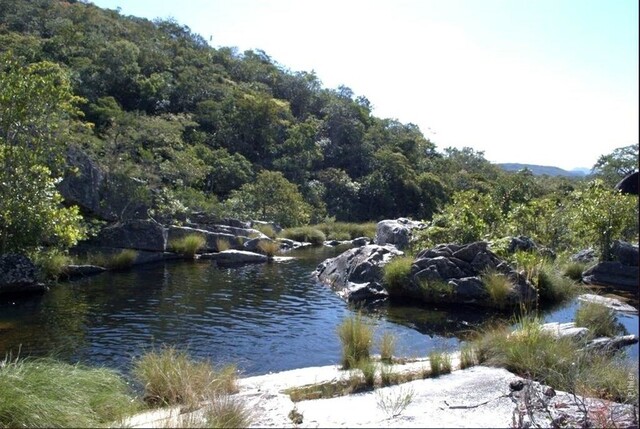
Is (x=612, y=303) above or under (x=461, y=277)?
under

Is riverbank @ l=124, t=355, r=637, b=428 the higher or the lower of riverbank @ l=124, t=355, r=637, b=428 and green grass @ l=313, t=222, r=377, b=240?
the higher

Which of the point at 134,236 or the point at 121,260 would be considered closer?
the point at 121,260

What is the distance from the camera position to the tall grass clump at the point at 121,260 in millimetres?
19127

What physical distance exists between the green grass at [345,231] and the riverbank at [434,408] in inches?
1075

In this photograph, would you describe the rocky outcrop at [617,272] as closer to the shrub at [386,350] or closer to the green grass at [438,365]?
the shrub at [386,350]

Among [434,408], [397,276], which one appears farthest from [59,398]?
[397,276]

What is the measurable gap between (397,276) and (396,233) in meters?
7.30

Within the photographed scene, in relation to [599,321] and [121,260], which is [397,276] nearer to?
[599,321]

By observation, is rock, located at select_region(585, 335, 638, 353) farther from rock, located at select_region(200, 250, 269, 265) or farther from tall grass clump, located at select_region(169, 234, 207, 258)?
tall grass clump, located at select_region(169, 234, 207, 258)

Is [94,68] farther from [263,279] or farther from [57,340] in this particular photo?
[57,340]

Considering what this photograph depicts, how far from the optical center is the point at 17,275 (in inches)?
552

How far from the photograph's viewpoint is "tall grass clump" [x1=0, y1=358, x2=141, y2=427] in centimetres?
498

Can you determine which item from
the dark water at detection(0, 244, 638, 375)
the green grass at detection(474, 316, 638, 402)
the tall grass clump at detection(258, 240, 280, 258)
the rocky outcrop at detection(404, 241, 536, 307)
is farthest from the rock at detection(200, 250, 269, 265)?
the green grass at detection(474, 316, 638, 402)

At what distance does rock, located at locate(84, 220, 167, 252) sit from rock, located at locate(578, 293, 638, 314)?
1530 centimetres
